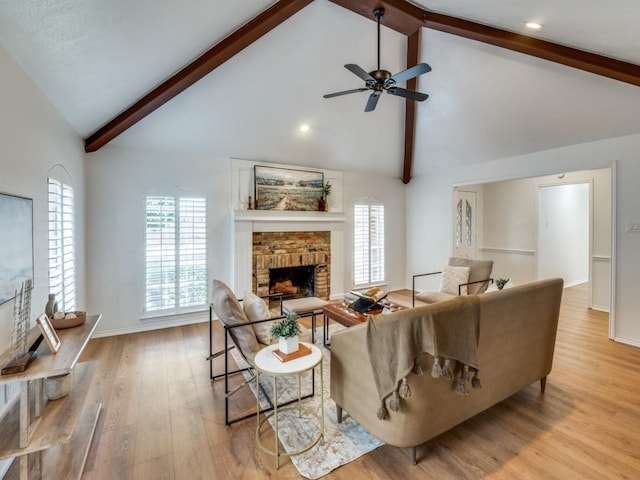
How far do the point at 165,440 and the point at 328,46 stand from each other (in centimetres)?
429

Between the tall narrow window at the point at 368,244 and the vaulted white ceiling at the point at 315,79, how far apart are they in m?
1.19

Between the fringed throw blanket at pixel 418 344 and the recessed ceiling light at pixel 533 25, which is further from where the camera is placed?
the recessed ceiling light at pixel 533 25

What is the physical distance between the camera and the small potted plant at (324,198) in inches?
232

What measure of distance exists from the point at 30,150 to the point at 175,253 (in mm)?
A: 2482

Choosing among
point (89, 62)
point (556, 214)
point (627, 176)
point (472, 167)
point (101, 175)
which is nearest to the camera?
point (89, 62)

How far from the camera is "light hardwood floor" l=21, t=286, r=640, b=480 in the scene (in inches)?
77.0

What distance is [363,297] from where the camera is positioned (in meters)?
3.67

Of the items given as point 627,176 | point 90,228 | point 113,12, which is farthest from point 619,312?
point 90,228

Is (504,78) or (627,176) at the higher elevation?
(504,78)

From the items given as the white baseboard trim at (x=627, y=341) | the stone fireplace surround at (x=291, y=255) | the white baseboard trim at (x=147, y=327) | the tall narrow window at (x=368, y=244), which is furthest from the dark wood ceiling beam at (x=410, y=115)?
the white baseboard trim at (x=147, y=327)

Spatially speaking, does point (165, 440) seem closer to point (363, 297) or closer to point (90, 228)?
point (363, 297)

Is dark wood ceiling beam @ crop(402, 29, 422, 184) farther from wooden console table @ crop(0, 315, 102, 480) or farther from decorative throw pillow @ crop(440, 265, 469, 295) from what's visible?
wooden console table @ crop(0, 315, 102, 480)

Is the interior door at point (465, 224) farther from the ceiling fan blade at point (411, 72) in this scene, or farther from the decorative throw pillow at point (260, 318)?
the decorative throw pillow at point (260, 318)

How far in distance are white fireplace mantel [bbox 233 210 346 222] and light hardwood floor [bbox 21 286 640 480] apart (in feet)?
8.03
